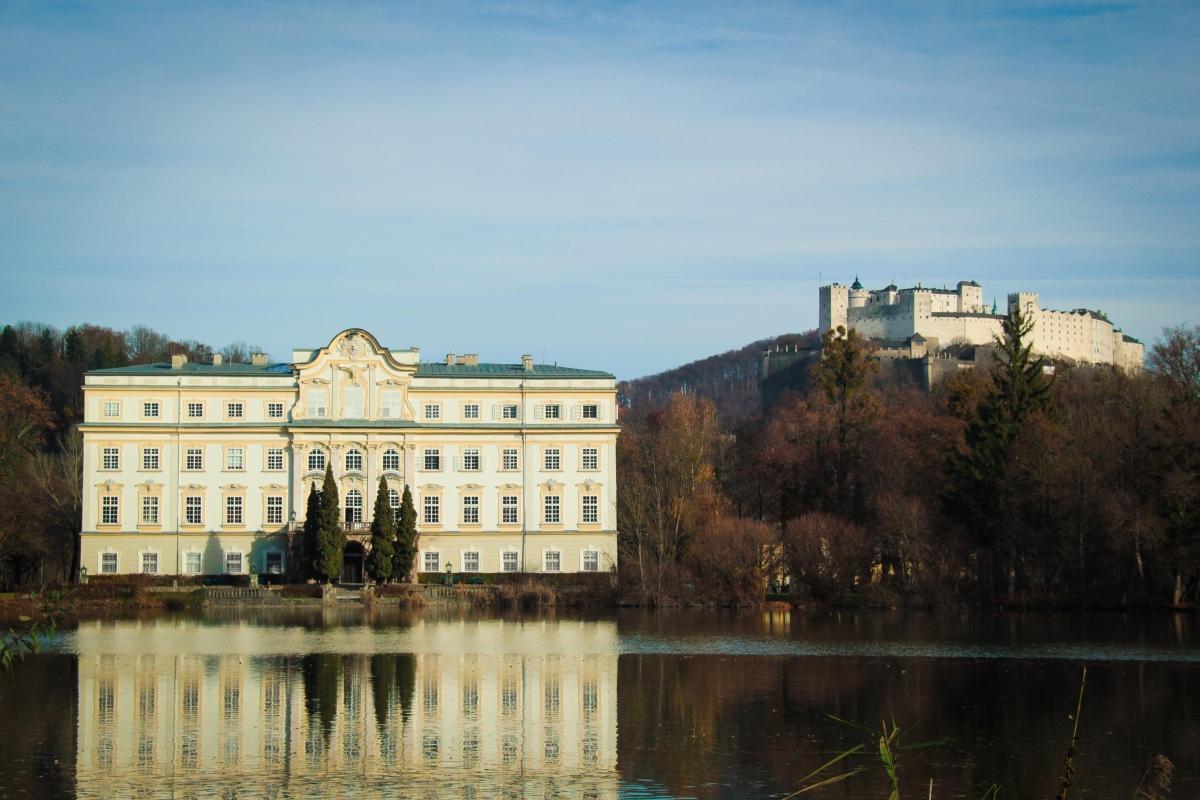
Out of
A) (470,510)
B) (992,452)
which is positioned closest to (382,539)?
(470,510)

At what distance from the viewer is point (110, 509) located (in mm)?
65062

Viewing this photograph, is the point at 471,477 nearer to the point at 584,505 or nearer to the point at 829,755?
the point at 584,505

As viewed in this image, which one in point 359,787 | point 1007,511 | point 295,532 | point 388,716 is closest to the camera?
point 359,787

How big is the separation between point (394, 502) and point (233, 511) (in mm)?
7341

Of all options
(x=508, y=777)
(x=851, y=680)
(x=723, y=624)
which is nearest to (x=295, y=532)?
(x=723, y=624)

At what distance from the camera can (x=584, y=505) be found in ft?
220

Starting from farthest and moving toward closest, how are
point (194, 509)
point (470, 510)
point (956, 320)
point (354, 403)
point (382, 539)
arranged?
point (956, 320), point (470, 510), point (354, 403), point (194, 509), point (382, 539)

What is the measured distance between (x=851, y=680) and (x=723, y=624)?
15972mm

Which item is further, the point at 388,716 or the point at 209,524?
the point at 209,524

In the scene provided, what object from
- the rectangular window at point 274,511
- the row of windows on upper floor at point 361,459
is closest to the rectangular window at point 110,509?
the row of windows on upper floor at point 361,459

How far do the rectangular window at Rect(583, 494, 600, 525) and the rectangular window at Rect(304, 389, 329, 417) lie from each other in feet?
41.0

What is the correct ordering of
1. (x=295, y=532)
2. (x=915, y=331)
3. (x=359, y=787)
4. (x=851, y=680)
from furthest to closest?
(x=915, y=331) → (x=295, y=532) → (x=851, y=680) → (x=359, y=787)

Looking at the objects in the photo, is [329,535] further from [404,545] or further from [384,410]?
[384,410]

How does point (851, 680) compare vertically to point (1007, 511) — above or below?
below
